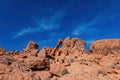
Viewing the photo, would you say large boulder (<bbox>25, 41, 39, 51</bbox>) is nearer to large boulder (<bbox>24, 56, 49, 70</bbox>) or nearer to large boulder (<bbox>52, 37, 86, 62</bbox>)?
large boulder (<bbox>52, 37, 86, 62</bbox>)

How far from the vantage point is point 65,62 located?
3484 cm

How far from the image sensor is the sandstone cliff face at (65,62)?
19844 mm

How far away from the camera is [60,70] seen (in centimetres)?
2566

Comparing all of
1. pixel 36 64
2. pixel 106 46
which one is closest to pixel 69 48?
pixel 106 46

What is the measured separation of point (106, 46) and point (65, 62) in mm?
16013

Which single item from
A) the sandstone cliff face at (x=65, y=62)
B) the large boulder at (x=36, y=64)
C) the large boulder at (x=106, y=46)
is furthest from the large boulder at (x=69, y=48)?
the large boulder at (x=36, y=64)

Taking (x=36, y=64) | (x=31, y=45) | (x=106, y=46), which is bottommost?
(x=36, y=64)

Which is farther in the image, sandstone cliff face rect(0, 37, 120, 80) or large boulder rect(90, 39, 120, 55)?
large boulder rect(90, 39, 120, 55)

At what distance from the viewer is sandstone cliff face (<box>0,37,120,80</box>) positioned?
65.1 feet

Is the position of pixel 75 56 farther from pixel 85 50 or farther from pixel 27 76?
pixel 27 76

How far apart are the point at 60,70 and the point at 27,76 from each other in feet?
27.5

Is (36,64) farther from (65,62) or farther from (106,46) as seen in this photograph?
(106,46)

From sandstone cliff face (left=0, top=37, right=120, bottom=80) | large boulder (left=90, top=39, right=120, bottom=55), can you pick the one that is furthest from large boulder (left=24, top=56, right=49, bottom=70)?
large boulder (left=90, top=39, right=120, bottom=55)

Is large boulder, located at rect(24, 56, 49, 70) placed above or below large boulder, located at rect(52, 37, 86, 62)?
below
